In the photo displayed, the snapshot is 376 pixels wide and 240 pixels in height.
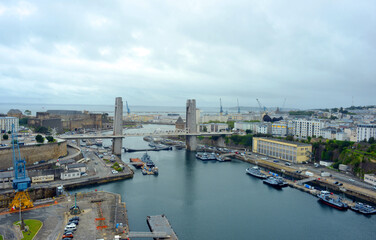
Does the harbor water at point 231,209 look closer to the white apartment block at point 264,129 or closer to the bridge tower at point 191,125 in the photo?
the bridge tower at point 191,125

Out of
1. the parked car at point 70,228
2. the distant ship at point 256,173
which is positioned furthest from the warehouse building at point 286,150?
the parked car at point 70,228

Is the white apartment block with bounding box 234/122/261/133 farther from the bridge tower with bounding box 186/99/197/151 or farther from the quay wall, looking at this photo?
the quay wall

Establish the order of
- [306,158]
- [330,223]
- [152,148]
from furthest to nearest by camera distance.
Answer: [152,148], [306,158], [330,223]

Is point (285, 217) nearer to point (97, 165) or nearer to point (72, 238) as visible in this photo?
point (72, 238)

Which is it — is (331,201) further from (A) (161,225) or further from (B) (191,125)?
(B) (191,125)

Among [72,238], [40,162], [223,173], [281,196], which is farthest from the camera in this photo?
[223,173]

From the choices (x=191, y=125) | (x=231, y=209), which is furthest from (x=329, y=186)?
(x=191, y=125)

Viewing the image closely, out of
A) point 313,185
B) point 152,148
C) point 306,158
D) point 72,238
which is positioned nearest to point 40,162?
point 72,238

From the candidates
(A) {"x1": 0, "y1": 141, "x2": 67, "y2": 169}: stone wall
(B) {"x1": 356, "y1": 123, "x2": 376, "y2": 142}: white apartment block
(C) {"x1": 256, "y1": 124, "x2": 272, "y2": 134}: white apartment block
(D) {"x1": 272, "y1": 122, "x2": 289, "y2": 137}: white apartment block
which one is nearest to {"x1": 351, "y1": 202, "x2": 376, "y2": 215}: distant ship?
(B) {"x1": 356, "y1": 123, "x2": 376, "y2": 142}: white apartment block
